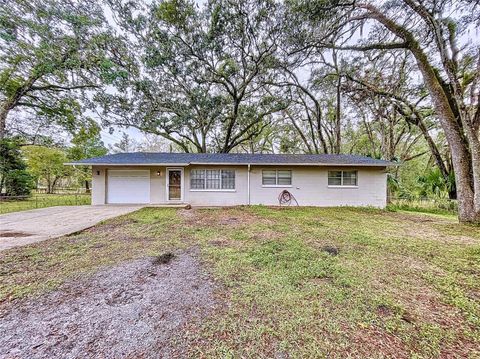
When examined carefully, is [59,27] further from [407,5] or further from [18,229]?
[407,5]

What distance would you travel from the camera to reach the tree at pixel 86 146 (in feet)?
53.5

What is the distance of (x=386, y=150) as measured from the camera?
17969 mm

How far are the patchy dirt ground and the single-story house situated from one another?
829 cm

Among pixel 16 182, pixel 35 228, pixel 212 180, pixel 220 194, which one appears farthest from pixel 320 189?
pixel 16 182

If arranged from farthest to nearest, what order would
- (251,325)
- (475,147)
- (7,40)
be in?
(7,40)
(475,147)
(251,325)

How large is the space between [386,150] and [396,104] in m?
5.08

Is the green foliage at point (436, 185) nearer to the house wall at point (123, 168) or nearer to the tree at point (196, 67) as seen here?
the tree at point (196, 67)

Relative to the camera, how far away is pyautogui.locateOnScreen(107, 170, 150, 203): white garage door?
1139 centimetres

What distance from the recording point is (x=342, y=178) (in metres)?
11.5

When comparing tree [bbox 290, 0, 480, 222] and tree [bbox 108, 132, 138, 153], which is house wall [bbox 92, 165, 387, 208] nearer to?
tree [bbox 290, 0, 480, 222]

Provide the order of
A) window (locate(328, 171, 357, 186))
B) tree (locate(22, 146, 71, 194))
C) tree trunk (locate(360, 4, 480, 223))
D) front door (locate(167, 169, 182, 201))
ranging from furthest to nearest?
tree (locate(22, 146, 71, 194)) < front door (locate(167, 169, 182, 201)) < window (locate(328, 171, 357, 186)) < tree trunk (locate(360, 4, 480, 223))

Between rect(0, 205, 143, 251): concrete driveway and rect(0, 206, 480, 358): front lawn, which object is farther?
rect(0, 205, 143, 251): concrete driveway

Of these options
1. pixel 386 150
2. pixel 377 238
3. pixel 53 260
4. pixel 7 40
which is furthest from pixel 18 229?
pixel 386 150

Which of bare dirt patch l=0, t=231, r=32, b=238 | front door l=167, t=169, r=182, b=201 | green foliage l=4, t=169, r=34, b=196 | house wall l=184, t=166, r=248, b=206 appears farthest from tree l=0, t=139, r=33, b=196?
bare dirt patch l=0, t=231, r=32, b=238
